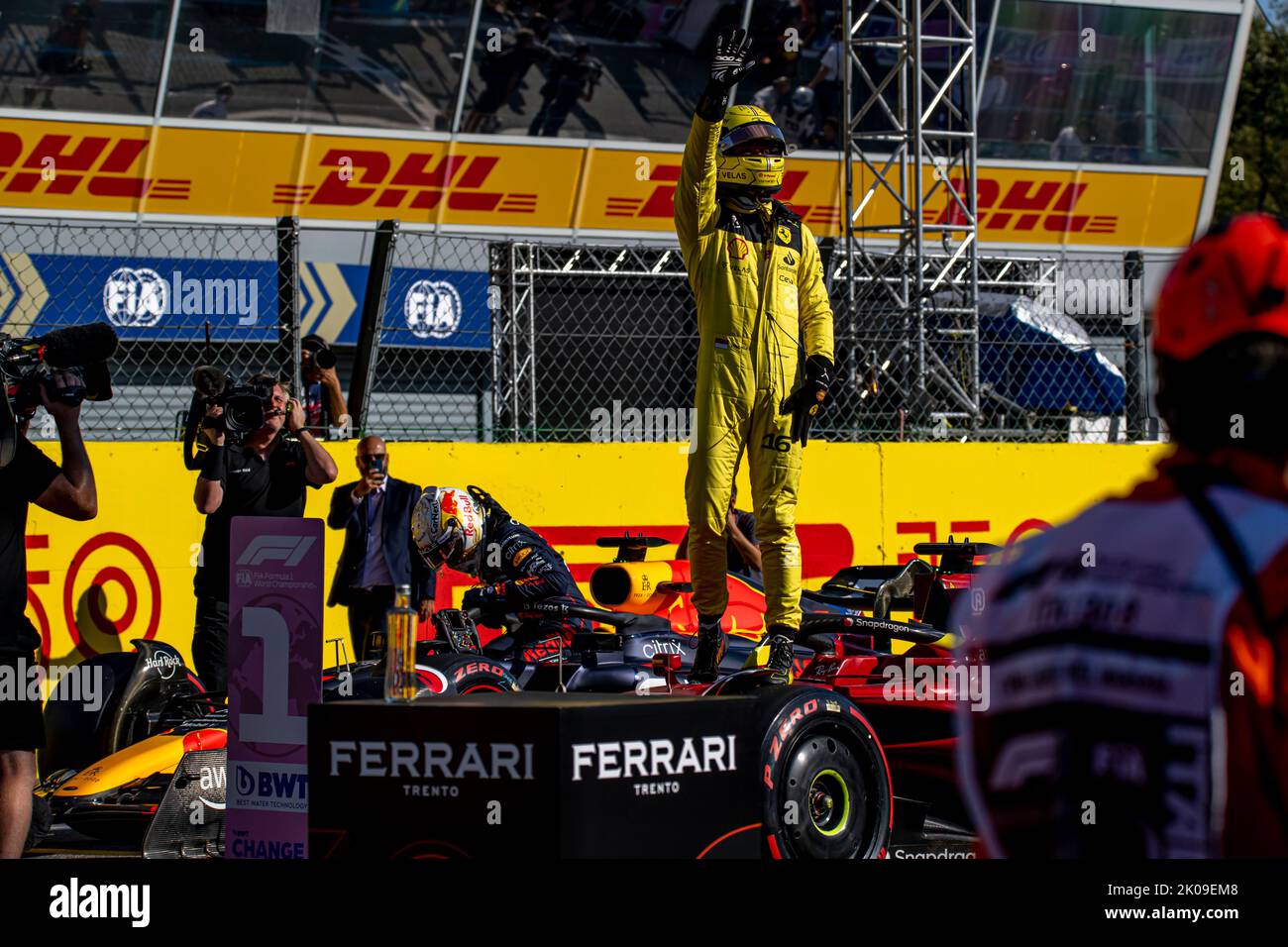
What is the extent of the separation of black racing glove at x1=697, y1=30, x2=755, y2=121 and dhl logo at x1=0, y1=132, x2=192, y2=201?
36.8ft

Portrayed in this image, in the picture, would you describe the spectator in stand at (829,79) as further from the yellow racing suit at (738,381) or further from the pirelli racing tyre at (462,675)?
the pirelli racing tyre at (462,675)

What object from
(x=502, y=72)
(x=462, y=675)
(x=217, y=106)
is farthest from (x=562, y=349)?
(x=502, y=72)

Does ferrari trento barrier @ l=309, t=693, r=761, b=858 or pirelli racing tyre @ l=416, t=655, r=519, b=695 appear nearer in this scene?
ferrari trento barrier @ l=309, t=693, r=761, b=858

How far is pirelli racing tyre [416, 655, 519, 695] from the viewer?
564cm

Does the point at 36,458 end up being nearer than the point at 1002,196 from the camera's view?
Yes

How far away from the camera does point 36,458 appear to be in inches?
187

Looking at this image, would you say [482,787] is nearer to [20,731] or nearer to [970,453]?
[20,731]

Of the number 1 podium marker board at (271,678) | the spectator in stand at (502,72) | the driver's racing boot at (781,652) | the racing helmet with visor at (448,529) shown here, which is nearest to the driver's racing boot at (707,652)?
the driver's racing boot at (781,652)

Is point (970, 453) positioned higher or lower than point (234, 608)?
higher

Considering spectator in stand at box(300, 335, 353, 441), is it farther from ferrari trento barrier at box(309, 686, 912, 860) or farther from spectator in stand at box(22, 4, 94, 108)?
spectator in stand at box(22, 4, 94, 108)

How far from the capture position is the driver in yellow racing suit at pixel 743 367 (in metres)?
5.88

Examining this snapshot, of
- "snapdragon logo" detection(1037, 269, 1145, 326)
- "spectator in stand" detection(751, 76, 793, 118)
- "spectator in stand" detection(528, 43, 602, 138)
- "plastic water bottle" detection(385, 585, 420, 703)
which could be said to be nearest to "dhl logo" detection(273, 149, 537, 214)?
"spectator in stand" detection(528, 43, 602, 138)

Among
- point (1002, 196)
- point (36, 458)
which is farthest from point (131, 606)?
point (1002, 196)
